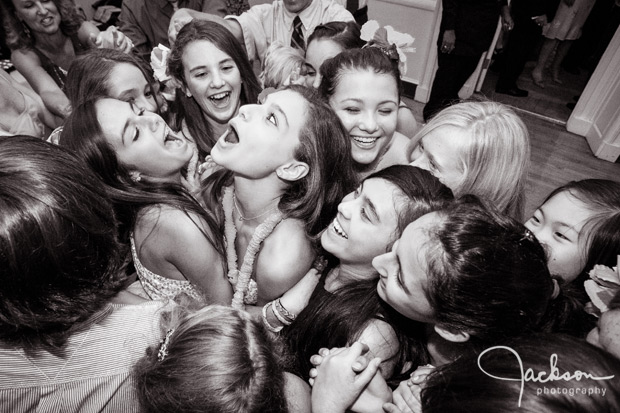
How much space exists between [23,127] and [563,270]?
3.03 m

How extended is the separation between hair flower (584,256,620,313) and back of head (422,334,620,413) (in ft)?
1.44

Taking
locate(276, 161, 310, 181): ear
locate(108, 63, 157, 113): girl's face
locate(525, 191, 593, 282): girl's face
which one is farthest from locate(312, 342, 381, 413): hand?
locate(108, 63, 157, 113): girl's face

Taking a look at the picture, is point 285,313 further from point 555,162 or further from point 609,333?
point 555,162

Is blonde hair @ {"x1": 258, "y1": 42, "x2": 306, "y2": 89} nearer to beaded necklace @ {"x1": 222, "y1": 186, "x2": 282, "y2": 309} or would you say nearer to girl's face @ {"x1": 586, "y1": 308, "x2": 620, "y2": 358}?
beaded necklace @ {"x1": 222, "y1": 186, "x2": 282, "y2": 309}

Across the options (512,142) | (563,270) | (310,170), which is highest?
(512,142)

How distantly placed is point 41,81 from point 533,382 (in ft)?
11.2

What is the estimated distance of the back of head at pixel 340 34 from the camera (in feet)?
8.00

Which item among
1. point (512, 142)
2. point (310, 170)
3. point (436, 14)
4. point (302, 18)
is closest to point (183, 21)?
point (302, 18)

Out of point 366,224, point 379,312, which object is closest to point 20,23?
point 366,224

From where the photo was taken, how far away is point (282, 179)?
1.71m

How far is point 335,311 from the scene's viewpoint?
4.46ft

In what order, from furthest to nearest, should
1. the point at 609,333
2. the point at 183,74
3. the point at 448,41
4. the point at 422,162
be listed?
1. the point at 448,41
2. the point at 183,74
3. the point at 422,162
4. the point at 609,333

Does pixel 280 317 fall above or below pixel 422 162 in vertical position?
below

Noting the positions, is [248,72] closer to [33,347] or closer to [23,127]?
[23,127]
